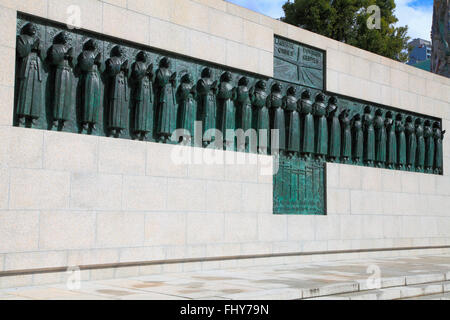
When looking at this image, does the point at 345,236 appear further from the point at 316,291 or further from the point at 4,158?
the point at 4,158

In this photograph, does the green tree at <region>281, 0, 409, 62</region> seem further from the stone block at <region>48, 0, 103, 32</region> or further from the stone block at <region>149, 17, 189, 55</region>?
the stone block at <region>48, 0, 103, 32</region>

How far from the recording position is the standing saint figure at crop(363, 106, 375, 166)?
15719 mm

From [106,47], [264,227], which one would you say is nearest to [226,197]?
[264,227]

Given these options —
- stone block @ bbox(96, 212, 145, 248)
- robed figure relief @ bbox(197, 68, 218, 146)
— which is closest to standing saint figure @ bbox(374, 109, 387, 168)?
robed figure relief @ bbox(197, 68, 218, 146)

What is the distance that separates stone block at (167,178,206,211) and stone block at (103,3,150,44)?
272cm

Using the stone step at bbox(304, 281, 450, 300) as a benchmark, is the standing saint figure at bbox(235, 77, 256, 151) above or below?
above

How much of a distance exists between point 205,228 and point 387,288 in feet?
12.3

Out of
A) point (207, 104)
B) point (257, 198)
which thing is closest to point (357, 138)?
point (257, 198)

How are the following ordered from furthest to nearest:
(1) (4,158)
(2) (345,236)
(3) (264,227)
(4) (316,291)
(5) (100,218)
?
(2) (345,236) < (3) (264,227) < (5) (100,218) < (1) (4,158) < (4) (316,291)

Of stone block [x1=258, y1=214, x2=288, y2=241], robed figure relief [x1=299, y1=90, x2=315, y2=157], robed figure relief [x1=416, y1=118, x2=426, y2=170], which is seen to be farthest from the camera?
robed figure relief [x1=416, y1=118, x2=426, y2=170]

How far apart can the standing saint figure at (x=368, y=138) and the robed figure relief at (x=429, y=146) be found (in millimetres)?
2722

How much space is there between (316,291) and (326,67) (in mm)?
7794

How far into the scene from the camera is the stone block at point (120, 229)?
10008 millimetres

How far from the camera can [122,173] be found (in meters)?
10.4
